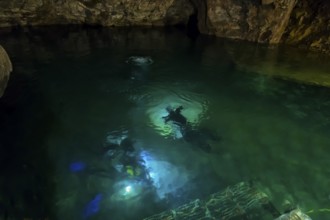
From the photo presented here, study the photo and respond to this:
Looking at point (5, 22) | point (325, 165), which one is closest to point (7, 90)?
point (5, 22)

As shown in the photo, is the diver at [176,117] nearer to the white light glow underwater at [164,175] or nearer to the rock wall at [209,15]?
the white light glow underwater at [164,175]

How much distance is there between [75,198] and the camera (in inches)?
203

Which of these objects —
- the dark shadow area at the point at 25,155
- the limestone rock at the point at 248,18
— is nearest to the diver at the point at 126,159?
the dark shadow area at the point at 25,155

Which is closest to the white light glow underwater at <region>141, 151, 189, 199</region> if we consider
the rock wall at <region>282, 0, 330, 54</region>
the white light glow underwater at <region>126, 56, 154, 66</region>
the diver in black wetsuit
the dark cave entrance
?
the diver in black wetsuit

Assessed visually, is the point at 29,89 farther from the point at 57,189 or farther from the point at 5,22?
the point at 5,22

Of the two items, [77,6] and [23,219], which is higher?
[77,6]

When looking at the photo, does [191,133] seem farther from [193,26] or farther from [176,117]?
[193,26]

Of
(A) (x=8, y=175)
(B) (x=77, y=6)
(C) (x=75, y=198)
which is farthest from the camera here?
(B) (x=77, y=6)

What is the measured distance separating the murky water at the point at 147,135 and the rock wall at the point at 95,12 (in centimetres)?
324

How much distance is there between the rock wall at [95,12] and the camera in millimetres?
13172

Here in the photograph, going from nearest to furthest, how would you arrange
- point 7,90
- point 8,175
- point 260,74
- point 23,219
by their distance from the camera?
point 23,219, point 8,175, point 7,90, point 260,74

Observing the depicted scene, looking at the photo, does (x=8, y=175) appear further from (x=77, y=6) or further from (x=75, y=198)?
(x=77, y=6)

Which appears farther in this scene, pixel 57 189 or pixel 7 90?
pixel 7 90

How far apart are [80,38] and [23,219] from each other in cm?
898
